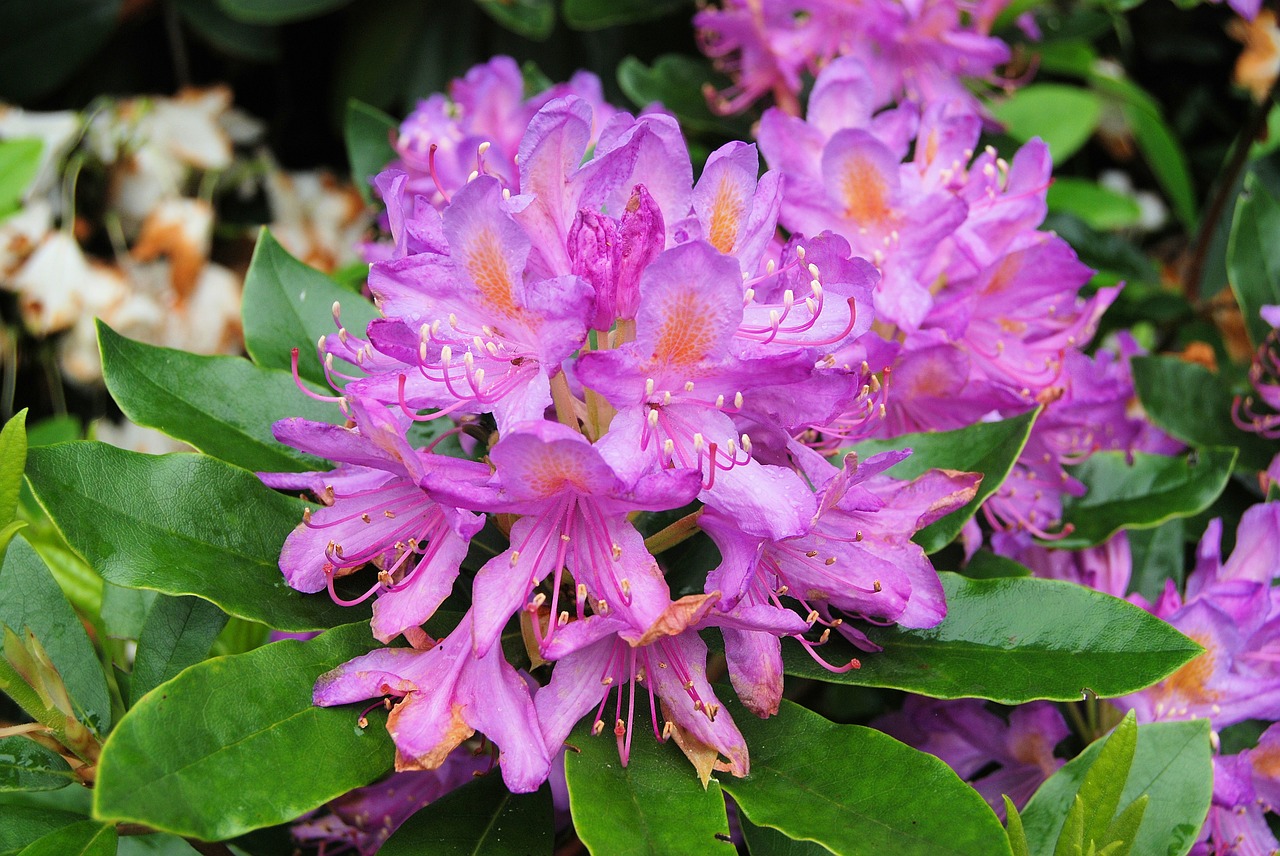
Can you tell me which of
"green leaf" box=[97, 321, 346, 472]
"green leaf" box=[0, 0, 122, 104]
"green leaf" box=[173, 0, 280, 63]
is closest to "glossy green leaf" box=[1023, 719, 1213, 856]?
"green leaf" box=[97, 321, 346, 472]

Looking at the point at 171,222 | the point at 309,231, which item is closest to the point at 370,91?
the point at 309,231

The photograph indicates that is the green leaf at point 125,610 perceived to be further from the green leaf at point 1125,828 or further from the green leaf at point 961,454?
the green leaf at point 1125,828

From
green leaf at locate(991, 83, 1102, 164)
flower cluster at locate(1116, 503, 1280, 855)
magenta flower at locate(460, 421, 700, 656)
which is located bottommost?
green leaf at locate(991, 83, 1102, 164)

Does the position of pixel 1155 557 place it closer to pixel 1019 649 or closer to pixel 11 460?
pixel 1019 649

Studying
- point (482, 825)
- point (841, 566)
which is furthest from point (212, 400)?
point (841, 566)

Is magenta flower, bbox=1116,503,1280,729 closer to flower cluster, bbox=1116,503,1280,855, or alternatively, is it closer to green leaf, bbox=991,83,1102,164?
flower cluster, bbox=1116,503,1280,855

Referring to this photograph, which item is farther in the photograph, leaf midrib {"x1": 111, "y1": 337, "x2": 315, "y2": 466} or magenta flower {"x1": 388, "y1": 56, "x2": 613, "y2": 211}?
magenta flower {"x1": 388, "y1": 56, "x2": 613, "y2": 211}
